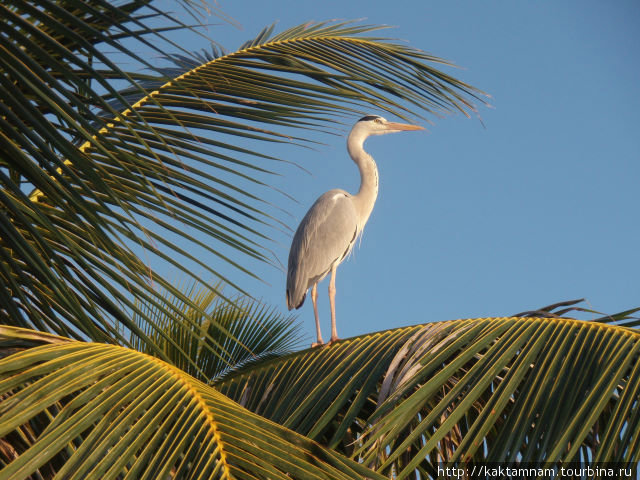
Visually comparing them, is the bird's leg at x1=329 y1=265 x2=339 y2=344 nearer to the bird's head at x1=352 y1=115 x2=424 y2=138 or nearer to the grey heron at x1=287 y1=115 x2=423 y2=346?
the grey heron at x1=287 y1=115 x2=423 y2=346

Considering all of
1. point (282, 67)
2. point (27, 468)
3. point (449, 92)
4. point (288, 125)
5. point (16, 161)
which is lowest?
point (27, 468)

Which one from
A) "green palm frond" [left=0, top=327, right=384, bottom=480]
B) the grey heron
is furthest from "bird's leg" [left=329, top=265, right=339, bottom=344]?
"green palm frond" [left=0, top=327, right=384, bottom=480]

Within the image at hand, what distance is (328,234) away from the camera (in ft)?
18.7

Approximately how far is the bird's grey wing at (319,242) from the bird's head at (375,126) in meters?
0.78

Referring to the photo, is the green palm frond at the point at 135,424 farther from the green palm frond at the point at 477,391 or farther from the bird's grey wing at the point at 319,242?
the bird's grey wing at the point at 319,242

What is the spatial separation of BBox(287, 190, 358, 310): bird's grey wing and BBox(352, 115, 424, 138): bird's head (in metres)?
0.78

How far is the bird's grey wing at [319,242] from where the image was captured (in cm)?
564

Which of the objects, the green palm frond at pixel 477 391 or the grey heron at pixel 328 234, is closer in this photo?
the green palm frond at pixel 477 391

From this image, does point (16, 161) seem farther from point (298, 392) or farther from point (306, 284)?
point (306, 284)

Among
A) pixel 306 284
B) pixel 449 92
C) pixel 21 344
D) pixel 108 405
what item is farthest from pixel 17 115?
pixel 306 284

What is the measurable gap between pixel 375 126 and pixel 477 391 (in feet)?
16.3

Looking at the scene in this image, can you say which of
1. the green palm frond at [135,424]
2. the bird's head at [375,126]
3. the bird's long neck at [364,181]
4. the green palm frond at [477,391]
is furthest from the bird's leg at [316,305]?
the green palm frond at [135,424]

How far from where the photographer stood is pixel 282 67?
8.76 feet

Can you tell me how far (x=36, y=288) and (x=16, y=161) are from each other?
0.39m
